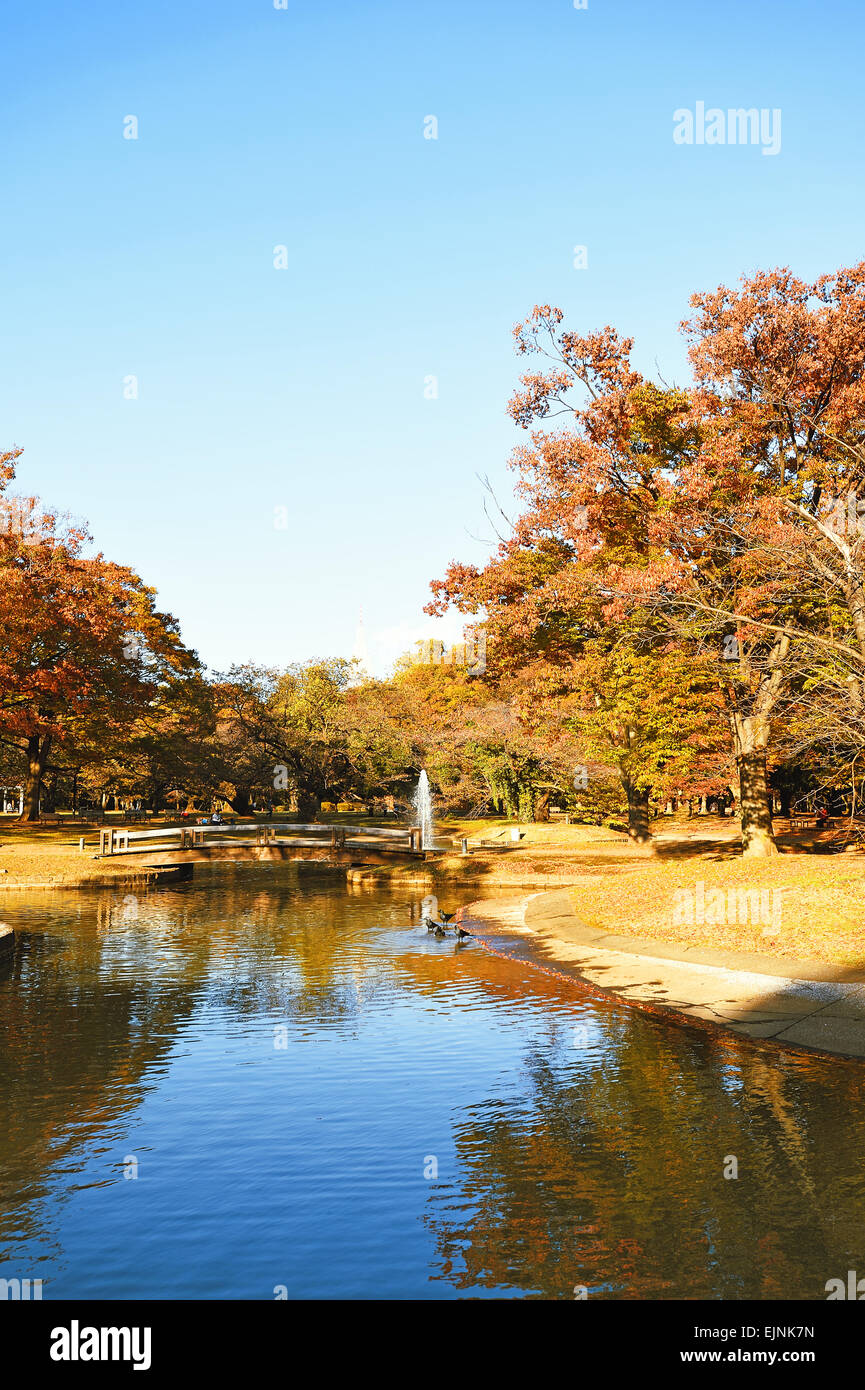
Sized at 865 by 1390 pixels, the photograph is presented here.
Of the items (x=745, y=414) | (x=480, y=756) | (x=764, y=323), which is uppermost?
(x=764, y=323)

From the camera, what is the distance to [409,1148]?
1009 centimetres

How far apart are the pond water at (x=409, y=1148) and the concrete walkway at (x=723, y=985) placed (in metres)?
0.74

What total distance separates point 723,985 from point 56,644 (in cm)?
4215

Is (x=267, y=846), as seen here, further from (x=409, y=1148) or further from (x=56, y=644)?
(x=409, y=1148)

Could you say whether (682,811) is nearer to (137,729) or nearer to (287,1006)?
(137,729)

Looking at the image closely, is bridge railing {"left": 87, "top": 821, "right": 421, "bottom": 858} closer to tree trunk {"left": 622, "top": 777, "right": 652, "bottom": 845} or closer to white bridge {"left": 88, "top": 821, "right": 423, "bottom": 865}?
white bridge {"left": 88, "top": 821, "right": 423, "bottom": 865}

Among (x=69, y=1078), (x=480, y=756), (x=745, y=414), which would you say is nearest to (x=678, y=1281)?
(x=69, y=1078)

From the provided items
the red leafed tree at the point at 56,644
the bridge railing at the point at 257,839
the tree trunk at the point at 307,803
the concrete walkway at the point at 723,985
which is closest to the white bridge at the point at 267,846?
the bridge railing at the point at 257,839

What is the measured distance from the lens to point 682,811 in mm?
74438

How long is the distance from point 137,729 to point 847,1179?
192 feet

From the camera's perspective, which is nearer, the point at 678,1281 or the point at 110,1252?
the point at 678,1281

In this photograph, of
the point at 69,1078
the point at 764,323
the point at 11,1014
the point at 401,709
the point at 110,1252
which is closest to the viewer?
the point at 110,1252

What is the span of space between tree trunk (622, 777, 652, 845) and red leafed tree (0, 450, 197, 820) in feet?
86.9

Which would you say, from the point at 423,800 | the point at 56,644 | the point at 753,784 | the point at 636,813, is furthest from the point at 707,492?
the point at 423,800
